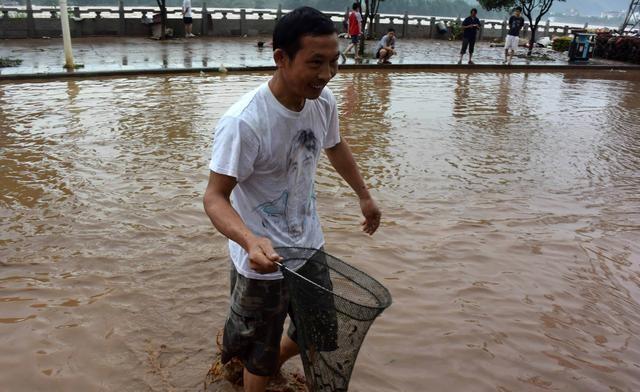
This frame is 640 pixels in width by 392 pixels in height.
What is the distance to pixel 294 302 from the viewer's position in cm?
221

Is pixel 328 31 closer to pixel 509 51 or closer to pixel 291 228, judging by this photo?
pixel 291 228

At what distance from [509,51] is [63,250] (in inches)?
784

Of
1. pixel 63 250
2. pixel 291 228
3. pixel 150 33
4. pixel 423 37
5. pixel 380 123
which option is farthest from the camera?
pixel 423 37

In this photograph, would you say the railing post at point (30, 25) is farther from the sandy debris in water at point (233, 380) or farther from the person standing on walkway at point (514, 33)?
the sandy debris in water at point (233, 380)

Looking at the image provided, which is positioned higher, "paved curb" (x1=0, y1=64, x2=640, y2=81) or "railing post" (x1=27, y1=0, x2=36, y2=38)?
"railing post" (x1=27, y1=0, x2=36, y2=38)

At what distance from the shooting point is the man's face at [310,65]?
6.78 ft

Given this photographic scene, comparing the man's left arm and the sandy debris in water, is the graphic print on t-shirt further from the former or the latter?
the sandy debris in water

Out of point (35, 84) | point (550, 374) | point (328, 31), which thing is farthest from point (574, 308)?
point (35, 84)

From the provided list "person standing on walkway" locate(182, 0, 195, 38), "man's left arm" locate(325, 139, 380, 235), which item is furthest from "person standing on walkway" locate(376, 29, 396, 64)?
"man's left arm" locate(325, 139, 380, 235)

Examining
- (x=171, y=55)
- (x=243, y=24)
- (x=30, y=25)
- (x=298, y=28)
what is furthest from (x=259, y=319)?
(x=243, y=24)

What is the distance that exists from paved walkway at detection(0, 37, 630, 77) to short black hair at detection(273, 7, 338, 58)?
1347cm

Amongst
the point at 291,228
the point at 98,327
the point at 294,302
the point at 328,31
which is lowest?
the point at 98,327

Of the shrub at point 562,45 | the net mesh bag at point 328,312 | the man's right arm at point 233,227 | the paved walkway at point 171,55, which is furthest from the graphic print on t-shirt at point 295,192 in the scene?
the shrub at point 562,45

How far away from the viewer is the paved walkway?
15.3 metres
